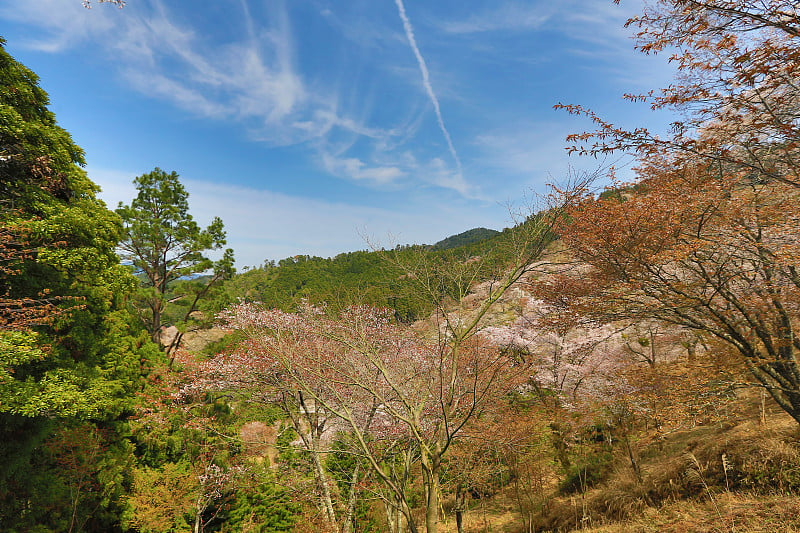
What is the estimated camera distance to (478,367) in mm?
7508

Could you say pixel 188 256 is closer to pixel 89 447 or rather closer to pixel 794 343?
pixel 89 447

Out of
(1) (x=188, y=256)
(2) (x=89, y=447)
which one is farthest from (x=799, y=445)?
(1) (x=188, y=256)

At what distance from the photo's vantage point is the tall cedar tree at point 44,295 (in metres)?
5.84

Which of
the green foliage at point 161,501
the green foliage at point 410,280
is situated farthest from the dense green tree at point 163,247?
the green foliage at point 161,501

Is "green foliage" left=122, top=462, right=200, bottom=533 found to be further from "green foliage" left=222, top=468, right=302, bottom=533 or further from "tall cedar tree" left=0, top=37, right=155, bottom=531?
"green foliage" left=222, top=468, right=302, bottom=533

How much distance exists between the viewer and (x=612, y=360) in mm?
11688

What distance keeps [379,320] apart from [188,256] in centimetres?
1035

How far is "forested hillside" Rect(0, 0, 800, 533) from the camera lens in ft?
15.2

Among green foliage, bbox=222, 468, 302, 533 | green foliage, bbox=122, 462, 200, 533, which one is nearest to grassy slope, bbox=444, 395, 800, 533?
green foliage, bbox=222, 468, 302, 533

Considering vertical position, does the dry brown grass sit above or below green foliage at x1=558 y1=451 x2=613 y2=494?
above

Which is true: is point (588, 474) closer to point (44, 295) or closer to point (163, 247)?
point (44, 295)

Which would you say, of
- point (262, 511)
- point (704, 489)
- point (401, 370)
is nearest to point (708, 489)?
point (704, 489)

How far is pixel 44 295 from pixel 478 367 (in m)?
9.79

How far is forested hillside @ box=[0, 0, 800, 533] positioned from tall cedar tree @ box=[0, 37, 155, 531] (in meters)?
0.05
